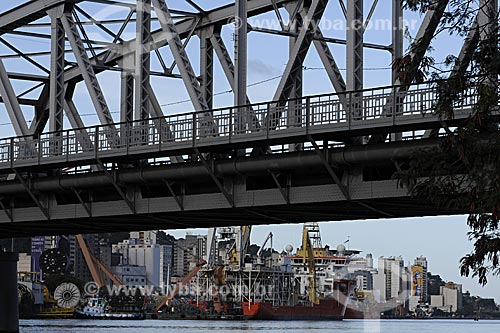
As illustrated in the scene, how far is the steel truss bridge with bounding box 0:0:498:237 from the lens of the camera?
3844cm

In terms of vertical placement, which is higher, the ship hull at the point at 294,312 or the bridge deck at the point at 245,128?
the bridge deck at the point at 245,128

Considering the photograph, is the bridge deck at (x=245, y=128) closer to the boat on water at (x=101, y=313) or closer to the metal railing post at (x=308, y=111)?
the metal railing post at (x=308, y=111)

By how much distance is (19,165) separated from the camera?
2053 inches

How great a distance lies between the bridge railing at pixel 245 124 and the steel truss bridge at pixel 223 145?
0.07 m

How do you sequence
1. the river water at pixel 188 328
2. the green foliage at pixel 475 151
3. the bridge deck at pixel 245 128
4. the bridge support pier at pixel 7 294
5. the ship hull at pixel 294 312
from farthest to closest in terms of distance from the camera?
the ship hull at pixel 294 312 → the river water at pixel 188 328 → the bridge support pier at pixel 7 294 → the bridge deck at pixel 245 128 → the green foliage at pixel 475 151

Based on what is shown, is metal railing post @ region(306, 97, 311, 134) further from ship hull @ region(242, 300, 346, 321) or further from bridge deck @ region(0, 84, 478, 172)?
ship hull @ region(242, 300, 346, 321)

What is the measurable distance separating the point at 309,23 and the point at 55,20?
18.6 metres

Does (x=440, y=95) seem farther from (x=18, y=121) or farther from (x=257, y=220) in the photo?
(x=18, y=121)

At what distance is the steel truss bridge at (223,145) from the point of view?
38438 mm

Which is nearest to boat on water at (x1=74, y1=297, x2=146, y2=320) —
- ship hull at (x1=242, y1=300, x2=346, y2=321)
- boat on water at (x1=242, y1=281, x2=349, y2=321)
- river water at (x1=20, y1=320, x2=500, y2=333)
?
boat on water at (x1=242, y1=281, x2=349, y2=321)

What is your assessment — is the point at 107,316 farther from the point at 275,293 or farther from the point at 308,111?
the point at 308,111

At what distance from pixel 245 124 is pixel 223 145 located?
1151 millimetres

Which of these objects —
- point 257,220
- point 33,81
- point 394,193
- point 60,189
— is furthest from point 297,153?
point 33,81

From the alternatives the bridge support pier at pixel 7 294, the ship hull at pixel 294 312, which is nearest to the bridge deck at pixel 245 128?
the bridge support pier at pixel 7 294
